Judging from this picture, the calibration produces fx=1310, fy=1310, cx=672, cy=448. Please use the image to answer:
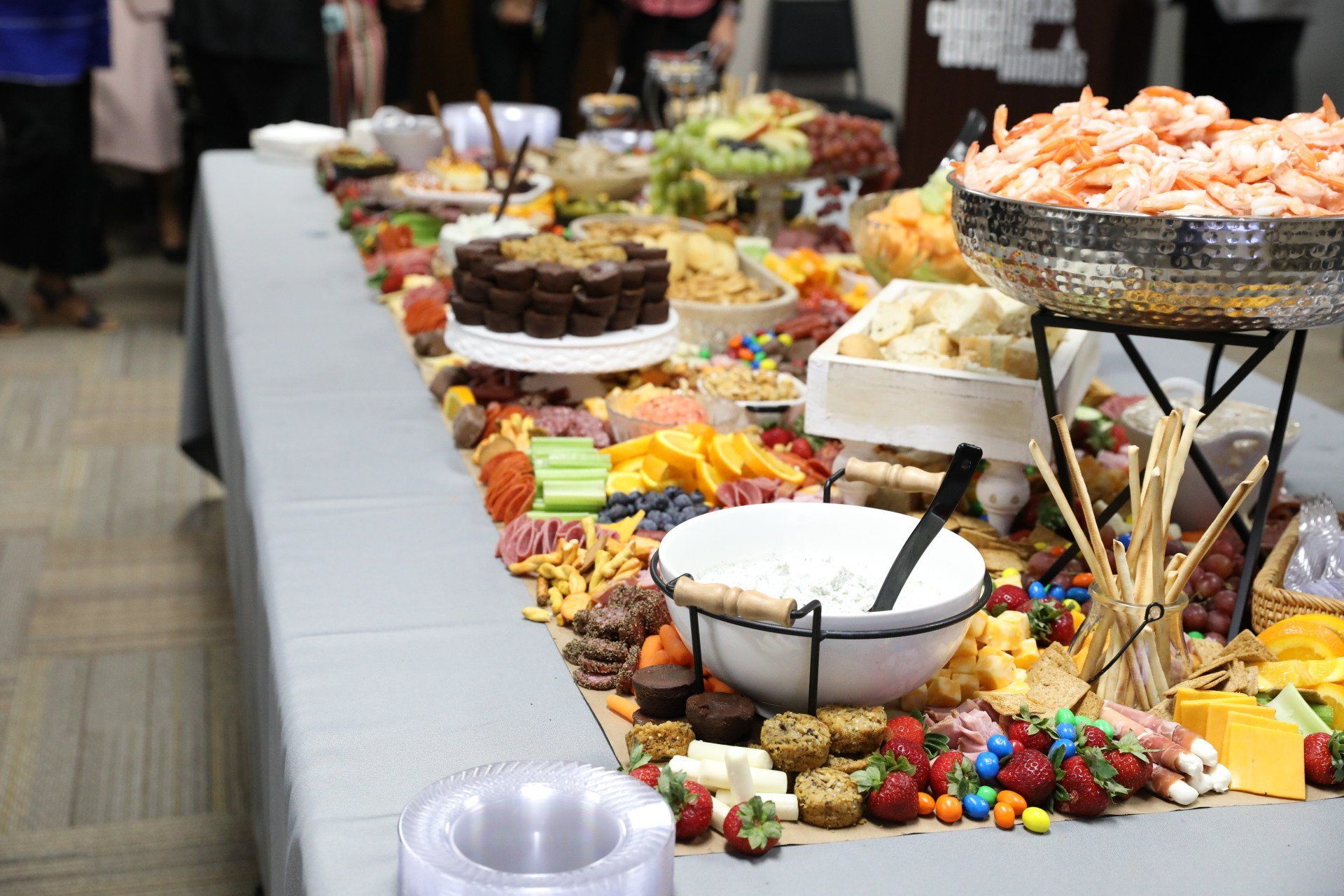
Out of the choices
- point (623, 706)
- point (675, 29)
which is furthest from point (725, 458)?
point (675, 29)

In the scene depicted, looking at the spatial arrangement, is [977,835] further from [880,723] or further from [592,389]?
[592,389]

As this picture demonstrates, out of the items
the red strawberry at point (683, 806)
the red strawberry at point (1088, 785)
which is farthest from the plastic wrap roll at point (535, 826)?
the red strawberry at point (1088, 785)

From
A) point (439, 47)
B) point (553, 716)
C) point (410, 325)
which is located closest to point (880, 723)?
point (553, 716)

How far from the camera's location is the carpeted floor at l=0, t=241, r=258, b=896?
192cm

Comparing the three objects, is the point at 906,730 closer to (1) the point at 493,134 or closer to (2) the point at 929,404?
(2) the point at 929,404

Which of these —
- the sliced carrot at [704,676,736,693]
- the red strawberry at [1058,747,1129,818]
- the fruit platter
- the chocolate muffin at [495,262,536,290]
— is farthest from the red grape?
the chocolate muffin at [495,262,536,290]

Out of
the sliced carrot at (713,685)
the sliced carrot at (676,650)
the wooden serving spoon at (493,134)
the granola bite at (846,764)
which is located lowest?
the sliced carrot at (713,685)

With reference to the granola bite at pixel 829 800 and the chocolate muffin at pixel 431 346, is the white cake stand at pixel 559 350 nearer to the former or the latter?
the chocolate muffin at pixel 431 346

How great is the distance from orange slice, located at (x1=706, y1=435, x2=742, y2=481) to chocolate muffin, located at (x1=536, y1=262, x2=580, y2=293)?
0.33m

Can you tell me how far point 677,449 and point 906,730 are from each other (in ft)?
1.77

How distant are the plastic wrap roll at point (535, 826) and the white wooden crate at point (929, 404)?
0.66 metres

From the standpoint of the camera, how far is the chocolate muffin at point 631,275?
5.51 feet

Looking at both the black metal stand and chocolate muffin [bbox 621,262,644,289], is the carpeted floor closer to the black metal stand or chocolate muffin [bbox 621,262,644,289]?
chocolate muffin [bbox 621,262,644,289]

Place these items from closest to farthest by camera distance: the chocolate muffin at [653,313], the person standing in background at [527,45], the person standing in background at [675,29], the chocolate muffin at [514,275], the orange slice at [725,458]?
the orange slice at [725,458], the chocolate muffin at [514,275], the chocolate muffin at [653,313], the person standing in background at [675,29], the person standing in background at [527,45]
